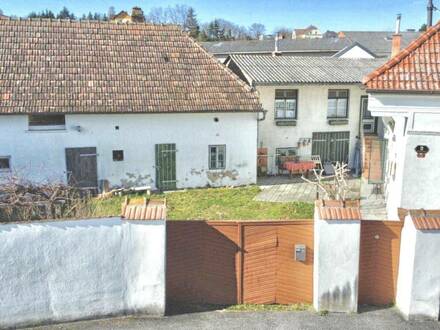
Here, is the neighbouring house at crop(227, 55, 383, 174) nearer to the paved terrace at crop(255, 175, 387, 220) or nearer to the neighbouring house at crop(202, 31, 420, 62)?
the paved terrace at crop(255, 175, 387, 220)

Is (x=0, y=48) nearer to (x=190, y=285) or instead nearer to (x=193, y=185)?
(x=193, y=185)

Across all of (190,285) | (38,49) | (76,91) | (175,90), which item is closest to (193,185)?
(175,90)

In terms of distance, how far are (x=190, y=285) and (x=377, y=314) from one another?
354 centimetres

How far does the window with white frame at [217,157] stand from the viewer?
18.8 m

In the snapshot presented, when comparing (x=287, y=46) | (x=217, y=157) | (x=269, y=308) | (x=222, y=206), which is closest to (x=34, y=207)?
(x=269, y=308)

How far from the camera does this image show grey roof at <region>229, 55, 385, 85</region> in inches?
813

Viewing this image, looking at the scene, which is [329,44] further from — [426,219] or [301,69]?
[426,219]

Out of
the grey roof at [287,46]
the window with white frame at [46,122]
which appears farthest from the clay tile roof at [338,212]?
the grey roof at [287,46]

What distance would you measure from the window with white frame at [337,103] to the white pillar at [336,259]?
557 inches

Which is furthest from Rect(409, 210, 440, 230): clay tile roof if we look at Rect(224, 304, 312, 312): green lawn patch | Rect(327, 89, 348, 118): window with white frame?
Rect(327, 89, 348, 118): window with white frame

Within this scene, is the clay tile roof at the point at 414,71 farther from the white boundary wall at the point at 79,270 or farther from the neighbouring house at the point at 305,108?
the neighbouring house at the point at 305,108

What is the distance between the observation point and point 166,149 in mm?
18219

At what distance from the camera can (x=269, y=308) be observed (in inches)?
347

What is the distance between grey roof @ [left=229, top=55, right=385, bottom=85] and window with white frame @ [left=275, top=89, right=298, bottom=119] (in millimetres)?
685
